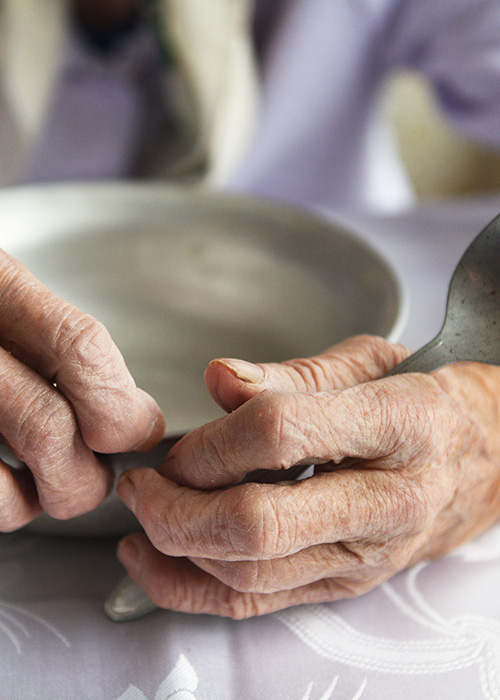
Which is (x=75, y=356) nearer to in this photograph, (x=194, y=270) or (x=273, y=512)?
(x=273, y=512)

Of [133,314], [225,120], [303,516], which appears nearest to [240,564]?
[303,516]

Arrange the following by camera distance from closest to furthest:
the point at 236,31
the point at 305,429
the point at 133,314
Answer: the point at 305,429 → the point at 133,314 → the point at 236,31

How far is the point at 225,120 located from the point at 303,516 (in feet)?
1.45

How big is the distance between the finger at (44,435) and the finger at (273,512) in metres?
0.02

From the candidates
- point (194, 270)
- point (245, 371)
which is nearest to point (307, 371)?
point (245, 371)

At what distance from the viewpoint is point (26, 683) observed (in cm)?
21

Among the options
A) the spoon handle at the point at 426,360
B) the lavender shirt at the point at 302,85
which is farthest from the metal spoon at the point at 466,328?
the lavender shirt at the point at 302,85

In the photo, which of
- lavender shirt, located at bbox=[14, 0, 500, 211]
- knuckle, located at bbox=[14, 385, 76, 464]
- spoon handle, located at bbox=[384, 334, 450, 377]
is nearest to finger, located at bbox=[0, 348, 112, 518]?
knuckle, located at bbox=[14, 385, 76, 464]

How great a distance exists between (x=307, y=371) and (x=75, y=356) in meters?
0.08

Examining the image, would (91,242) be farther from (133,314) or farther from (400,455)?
(400,455)

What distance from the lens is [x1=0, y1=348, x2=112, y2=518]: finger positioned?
198 mm

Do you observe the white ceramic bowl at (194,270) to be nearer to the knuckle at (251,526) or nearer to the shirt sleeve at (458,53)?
the knuckle at (251,526)

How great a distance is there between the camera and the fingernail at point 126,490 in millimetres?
217

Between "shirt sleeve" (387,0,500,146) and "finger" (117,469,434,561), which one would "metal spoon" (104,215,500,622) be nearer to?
"finger" (117,469,434,561)
